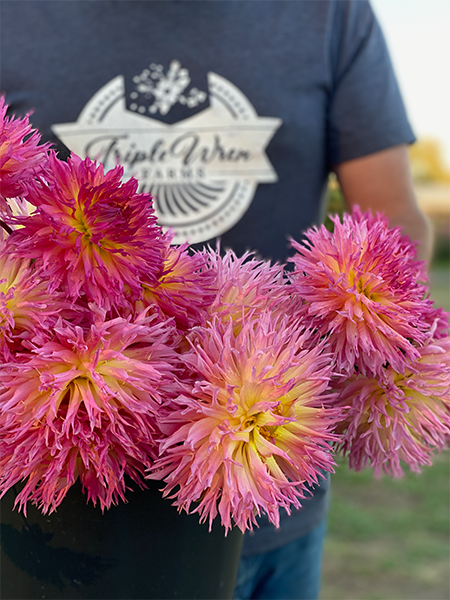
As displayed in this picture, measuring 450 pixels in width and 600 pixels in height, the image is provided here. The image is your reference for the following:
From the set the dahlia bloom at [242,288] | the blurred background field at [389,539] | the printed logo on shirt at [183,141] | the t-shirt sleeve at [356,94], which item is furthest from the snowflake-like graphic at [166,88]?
the blurred background field at [389,539]

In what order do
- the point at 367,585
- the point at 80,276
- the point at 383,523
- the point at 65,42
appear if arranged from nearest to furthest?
the point at 80,276, the point at 65,42, the point at 367,585, the point at 383,523

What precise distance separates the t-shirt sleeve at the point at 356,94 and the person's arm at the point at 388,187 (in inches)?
0.9

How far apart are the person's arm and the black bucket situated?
33.2 inches

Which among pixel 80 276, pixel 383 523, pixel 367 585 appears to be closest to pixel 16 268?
pixel 80 276

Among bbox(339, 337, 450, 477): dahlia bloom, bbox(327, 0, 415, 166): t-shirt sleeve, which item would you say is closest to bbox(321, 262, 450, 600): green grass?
bbox(327, 0, 415, 166): t-shirt sleeve

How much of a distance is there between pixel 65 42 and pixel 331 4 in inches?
18.4

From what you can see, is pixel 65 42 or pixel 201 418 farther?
pixel 65 42

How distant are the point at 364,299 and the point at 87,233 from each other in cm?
16

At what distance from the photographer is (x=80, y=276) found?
323 millimetres

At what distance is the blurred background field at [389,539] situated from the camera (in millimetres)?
2383

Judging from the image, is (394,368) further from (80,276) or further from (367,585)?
(367,585)

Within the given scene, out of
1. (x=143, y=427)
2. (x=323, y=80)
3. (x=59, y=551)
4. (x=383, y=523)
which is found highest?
(x=323, y=80)

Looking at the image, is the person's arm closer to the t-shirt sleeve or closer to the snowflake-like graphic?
the t-shirt sleeve

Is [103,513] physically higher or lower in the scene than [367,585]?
higher
